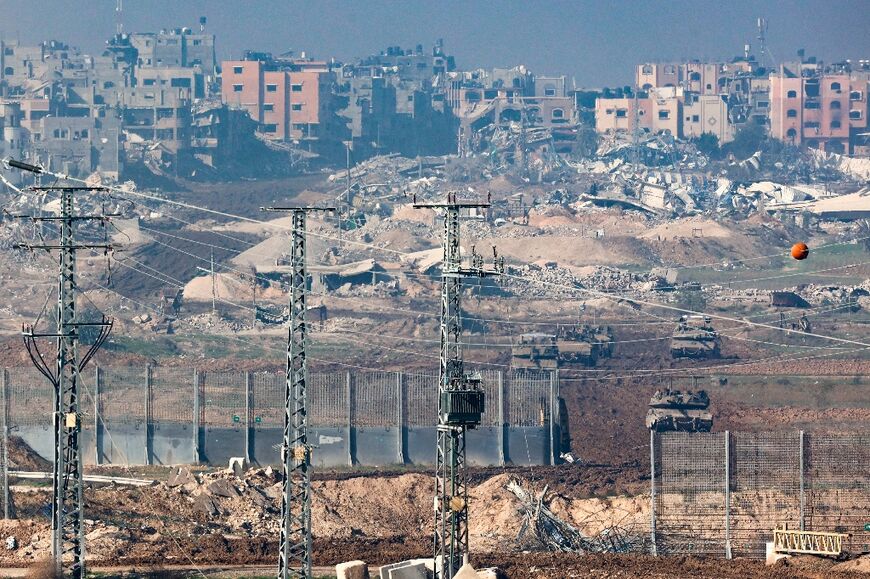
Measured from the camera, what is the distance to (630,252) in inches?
4943

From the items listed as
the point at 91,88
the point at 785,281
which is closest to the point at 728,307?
the point at 785,281

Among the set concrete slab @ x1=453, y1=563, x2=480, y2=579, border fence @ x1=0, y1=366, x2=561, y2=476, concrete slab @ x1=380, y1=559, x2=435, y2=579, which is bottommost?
concrete slab @ x1=380, y1=559, x2=435, y2=579

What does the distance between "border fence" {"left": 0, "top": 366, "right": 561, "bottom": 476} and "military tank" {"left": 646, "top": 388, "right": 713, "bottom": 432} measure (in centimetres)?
542

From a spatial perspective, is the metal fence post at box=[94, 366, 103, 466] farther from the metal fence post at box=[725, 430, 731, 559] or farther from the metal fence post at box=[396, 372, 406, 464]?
the metal fence post at box=[725, 430, 731, 559]

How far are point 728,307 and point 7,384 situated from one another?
50125 mm

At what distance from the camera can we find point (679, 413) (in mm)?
69438

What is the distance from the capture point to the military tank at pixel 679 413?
68812mm

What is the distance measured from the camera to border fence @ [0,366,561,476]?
209ft

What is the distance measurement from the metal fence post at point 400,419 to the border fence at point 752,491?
41.1 ft

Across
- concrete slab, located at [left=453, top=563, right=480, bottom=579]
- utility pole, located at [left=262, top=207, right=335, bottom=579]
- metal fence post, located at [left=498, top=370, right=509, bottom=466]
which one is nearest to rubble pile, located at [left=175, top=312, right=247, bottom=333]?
metal fence post, located at [left=498, top=370, right=509, bottom=466]

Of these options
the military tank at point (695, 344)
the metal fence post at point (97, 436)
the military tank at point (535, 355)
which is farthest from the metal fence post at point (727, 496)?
the military tank at point (695, 344)

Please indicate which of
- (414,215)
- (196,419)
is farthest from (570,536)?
(414,215)

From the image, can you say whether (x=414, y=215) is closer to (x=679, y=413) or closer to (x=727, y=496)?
(x=679, y=413)

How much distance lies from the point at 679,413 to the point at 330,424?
39.5ft
